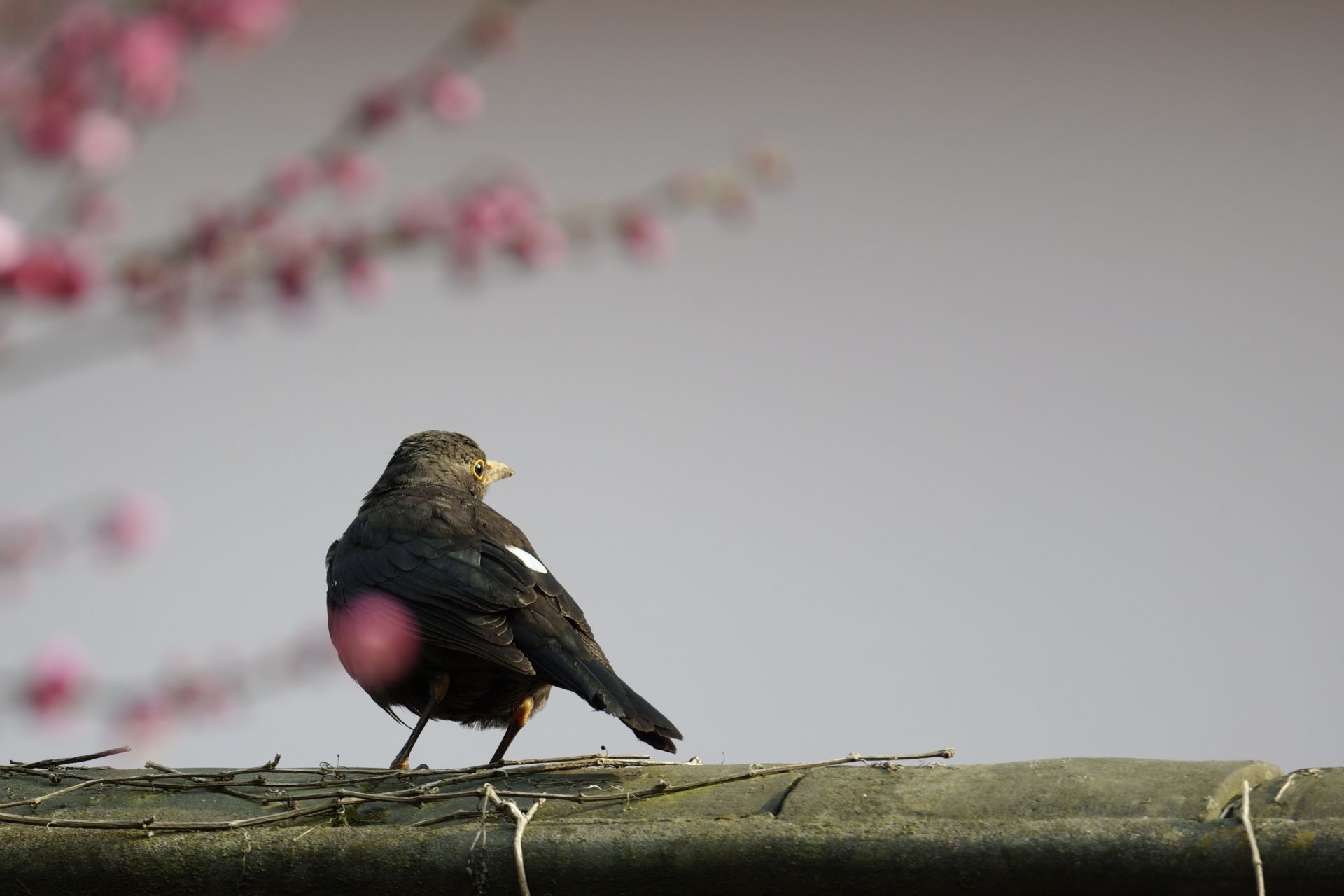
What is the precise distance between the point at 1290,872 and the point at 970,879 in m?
0.52

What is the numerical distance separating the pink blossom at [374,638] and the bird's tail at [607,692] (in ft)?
1.87

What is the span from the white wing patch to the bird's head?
3.02 ft

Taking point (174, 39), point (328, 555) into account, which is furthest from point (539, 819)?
point (328, 555)

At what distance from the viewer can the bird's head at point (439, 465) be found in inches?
262

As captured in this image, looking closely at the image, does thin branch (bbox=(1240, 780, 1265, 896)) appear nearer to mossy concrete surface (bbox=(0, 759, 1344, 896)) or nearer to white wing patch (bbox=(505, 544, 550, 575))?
mossy concrete surface (bbox=(0, 759, 1344, 896))

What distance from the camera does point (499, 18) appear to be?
262 centimetres

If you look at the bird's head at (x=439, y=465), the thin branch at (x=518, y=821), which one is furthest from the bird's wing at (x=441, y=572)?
the thin branch at (x=518, y=821)

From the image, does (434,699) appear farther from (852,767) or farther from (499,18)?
(499,18)

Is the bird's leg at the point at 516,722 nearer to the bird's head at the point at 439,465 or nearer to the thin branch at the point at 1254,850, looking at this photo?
the bird's head at the point at 439,465

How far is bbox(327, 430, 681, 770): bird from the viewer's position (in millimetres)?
5090

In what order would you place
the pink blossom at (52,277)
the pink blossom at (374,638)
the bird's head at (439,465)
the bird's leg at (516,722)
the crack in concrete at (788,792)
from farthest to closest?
the bird's head at (439,465) < the bird's leg at (516,722) < the pink blossom at (374,638) < the crack in concrete at (788,792) < the pink blossom at (52,277)

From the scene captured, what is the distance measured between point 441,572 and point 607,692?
0.98m

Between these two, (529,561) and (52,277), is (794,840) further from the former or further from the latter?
(529,561)

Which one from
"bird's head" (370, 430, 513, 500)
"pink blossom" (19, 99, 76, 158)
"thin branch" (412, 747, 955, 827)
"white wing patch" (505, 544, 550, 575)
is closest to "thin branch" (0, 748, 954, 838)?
"thin branch" (412, 747, 955, 827)
